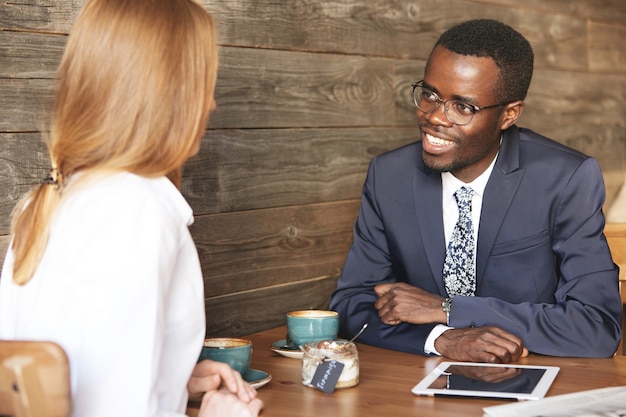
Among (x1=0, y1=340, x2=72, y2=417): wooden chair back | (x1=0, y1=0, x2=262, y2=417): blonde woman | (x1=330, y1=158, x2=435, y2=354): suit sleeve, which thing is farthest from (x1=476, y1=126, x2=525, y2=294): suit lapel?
(x1=0, y1=340, x2=72, y2=417): wooden chair back

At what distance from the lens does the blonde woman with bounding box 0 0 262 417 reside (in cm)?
112

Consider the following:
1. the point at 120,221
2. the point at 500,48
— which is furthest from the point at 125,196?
the point at 500,48

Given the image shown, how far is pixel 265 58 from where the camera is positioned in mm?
2203

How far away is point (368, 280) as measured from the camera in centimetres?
215

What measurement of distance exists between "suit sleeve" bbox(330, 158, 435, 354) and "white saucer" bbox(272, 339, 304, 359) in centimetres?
19

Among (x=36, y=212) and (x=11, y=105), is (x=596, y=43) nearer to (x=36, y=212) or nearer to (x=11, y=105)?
(x=11, y=105)

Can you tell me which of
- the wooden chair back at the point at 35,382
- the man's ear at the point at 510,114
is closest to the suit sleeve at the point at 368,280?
the man's ear at the point at 510,114

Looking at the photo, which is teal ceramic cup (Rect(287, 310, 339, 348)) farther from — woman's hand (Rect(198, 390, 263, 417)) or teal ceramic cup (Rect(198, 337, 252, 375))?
woman's hand (Rect(198, 390, 263, 417))

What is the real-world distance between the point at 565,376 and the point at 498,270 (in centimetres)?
47

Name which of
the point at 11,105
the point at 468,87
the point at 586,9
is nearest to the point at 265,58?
the point at 468,87

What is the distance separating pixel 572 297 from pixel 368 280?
1.56ft

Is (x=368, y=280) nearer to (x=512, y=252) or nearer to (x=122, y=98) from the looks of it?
(x=512, y=252)

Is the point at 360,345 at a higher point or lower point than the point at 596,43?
lower

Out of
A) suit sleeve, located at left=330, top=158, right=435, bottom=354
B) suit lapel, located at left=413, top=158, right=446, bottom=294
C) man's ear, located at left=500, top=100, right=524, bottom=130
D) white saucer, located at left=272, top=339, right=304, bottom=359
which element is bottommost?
white saucer, located at left=272, top=339, right=304, bottom=359
